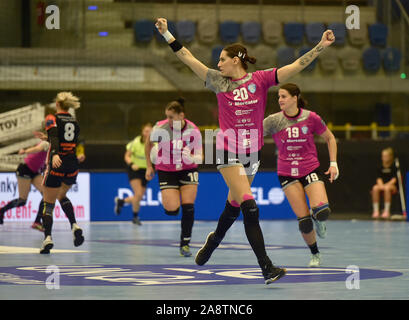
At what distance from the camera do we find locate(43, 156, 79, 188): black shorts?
1126cm

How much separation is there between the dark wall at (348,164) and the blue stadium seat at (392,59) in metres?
4.82

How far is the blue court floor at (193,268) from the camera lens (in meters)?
7.13

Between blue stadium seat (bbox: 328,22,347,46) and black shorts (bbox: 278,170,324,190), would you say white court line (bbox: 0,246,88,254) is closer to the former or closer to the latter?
black shorts (bbox: 278,170,324,190)

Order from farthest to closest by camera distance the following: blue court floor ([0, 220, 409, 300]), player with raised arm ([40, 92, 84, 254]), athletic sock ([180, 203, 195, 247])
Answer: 1. player with raised arm ([40, 92, 84, 254])
2. athletic sock ([180, 203, 195, 247])
3. blue court floor ([0, 220, 409, 300])

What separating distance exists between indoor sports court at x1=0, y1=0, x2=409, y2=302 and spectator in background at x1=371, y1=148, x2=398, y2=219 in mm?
32

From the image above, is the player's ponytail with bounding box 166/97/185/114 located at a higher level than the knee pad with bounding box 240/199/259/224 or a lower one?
higher

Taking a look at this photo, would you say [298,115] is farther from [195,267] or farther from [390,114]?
[390,114]

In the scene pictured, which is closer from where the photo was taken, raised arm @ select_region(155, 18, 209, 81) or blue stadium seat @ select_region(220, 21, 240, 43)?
raised arm @ select_region(155, 18, 209, 81)

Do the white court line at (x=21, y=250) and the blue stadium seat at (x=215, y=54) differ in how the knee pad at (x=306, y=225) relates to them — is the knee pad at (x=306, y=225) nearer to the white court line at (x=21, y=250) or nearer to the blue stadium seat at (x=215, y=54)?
the white court line at (x=21, y=250)

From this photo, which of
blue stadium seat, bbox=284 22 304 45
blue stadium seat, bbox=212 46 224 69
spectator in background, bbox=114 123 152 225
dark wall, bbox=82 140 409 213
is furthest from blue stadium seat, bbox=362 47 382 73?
spectator in background, bbox=114 123 152 225

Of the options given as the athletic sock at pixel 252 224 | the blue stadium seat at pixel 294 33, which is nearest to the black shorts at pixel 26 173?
the athletic sock at pixel 252 224

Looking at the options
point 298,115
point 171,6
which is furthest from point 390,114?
point 298,115

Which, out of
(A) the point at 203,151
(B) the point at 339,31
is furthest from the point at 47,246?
(B) the point at 339,31

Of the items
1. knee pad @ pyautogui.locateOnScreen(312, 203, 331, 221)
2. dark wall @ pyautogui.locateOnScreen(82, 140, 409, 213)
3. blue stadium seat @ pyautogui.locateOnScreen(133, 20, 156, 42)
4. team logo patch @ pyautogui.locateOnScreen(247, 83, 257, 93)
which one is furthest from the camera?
blue stadium seat @ pyautogui.locateOnScreen(133, 20, 156, 42)
